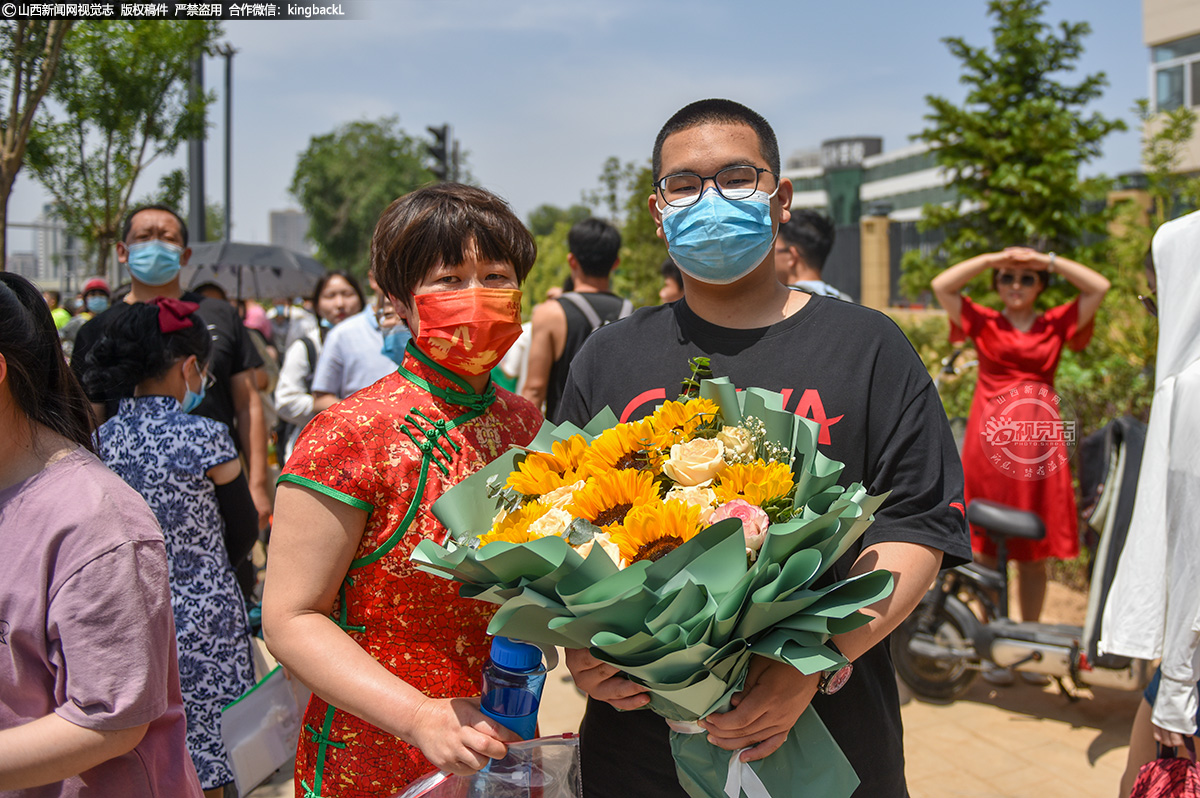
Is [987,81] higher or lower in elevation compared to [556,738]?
higher

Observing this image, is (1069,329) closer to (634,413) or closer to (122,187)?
(634,413)

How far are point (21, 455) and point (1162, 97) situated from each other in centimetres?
2750

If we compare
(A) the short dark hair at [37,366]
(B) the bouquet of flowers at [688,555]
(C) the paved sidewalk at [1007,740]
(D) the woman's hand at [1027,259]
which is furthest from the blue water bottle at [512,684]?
(D) the woman's hand at [1027,259]

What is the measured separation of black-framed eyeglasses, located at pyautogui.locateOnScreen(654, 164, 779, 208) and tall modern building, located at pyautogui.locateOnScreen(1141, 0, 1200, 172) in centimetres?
2455

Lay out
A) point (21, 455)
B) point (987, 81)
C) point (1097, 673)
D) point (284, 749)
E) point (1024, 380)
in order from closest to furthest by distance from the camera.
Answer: point (21, 455)
point (284, 749)
point (1097, 673)
point (1024, 380)
point (987, 81)

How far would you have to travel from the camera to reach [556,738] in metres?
1.51

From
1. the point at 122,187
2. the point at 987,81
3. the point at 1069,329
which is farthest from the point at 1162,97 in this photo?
the point at 122,187

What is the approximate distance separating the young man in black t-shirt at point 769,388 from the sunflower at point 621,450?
0.30 meters

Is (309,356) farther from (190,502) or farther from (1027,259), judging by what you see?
(1027,259)

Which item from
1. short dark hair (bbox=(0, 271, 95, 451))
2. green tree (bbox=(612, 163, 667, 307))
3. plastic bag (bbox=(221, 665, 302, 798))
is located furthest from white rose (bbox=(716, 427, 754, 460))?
green tree (bbox=(612, 163, 667, 307))

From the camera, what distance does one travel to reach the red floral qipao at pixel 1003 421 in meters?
4.66

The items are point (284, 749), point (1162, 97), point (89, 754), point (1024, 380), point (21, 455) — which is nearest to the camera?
point (89, 754)

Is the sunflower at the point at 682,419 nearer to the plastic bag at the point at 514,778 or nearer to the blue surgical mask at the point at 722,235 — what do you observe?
the blue surgical mask at the point at 722,235

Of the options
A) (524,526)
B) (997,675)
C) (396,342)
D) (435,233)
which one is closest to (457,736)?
(524,526)
